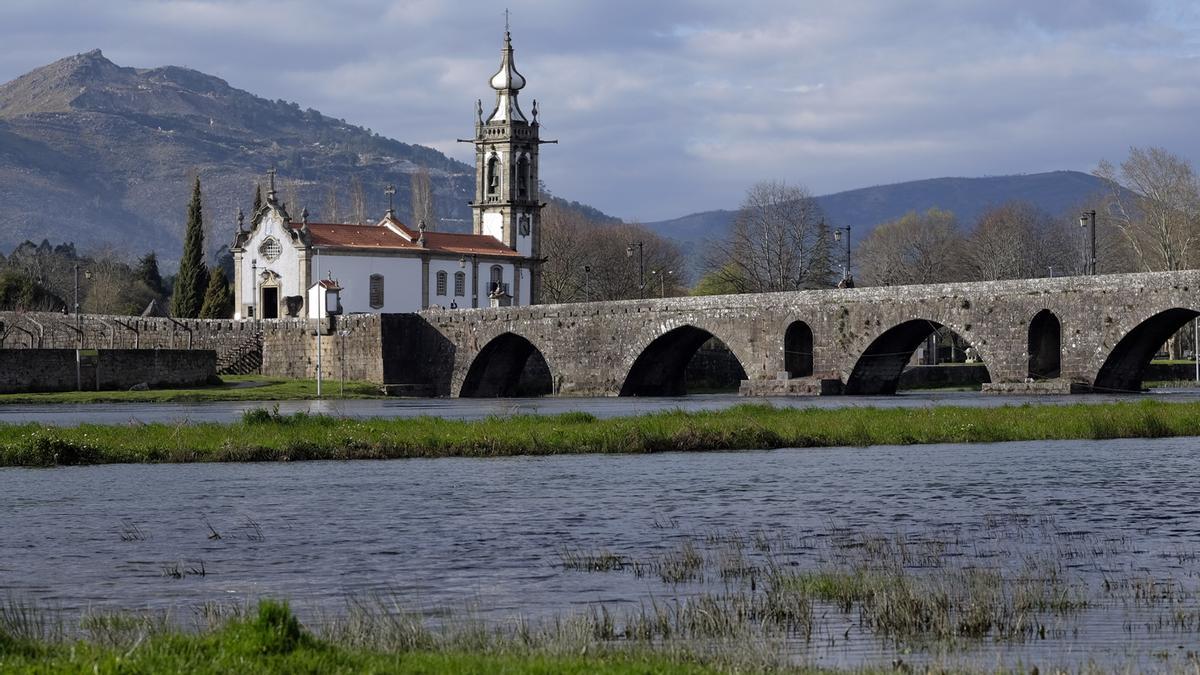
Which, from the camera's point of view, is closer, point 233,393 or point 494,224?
point 233,393

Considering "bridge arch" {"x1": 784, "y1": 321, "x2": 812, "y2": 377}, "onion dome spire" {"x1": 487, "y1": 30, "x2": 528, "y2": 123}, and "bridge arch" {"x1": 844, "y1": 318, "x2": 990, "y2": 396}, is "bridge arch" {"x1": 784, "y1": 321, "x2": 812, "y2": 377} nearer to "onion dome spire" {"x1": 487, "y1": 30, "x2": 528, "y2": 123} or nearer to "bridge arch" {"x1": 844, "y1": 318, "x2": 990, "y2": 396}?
"bridge arch" {"x1": 844, "y1": 318, "x2": 990, "y2": 396}

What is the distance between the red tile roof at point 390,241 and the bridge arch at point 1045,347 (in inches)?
1866

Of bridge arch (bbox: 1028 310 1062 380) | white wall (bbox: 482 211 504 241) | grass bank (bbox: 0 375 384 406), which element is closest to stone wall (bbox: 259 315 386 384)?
grass bank (bbox: 0 375 384 406)

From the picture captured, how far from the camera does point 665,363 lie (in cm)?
7894

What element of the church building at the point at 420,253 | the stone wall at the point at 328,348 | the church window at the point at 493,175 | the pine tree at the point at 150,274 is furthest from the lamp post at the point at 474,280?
the pine tree at the point at 150,274

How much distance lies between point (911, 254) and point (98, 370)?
334 ft

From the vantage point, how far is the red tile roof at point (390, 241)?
102 metres

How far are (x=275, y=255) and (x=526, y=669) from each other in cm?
9167

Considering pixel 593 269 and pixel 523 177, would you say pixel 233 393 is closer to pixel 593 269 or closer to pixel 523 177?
pixel 523 177

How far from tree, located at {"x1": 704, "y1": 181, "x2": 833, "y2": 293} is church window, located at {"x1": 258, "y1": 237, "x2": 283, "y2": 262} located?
31137 millimetres

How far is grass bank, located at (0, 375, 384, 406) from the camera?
6806cm

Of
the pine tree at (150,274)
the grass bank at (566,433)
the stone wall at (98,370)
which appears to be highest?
the pine tree at (150,274)

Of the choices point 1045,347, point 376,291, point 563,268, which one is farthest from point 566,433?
point 563,268

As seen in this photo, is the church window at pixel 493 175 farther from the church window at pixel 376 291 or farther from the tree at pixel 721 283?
the tree at pixel 721 283
